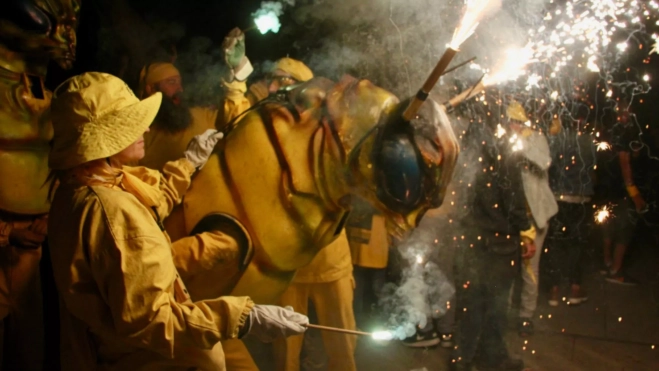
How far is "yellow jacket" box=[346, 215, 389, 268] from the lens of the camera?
3.36m

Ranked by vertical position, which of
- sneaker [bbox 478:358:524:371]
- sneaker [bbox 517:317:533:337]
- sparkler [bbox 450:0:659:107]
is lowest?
sneaker [bbox 478:358:524:371]

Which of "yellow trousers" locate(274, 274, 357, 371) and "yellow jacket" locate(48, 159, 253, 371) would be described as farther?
"yellow trousers" locate(274, 274, 357, 371)

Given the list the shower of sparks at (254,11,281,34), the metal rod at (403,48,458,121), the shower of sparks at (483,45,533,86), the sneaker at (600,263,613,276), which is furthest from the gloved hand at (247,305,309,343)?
the sneaker at (600,263,613,276)

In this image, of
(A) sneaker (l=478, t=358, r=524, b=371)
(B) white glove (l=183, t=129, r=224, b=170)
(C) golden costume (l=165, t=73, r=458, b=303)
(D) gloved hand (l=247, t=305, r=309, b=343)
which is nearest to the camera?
(D) gloved hand (l=247, t=305, r=309, b=343)

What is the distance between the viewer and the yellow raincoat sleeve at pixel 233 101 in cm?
288

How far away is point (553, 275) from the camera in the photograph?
13.6 ft

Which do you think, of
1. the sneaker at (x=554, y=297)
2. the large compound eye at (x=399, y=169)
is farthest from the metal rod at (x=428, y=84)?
the sneaker at (x=554, y=297)

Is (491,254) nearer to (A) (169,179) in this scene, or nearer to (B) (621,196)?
(B) (621,196)

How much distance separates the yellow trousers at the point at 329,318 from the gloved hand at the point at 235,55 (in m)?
1.16

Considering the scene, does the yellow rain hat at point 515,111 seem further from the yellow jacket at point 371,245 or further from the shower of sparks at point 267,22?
the shower of sparks at point 267,22

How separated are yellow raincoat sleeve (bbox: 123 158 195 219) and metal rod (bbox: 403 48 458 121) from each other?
40.2 inches

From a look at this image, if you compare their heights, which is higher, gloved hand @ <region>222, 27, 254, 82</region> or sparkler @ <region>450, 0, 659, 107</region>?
sparkler @ <region>450, 0, 659, 107</region>

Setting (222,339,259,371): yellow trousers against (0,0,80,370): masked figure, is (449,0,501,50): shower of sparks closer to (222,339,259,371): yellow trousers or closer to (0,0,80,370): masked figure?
(222,339,259,371): yellow trousers

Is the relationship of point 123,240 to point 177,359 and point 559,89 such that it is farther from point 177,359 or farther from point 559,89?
point 559,89
